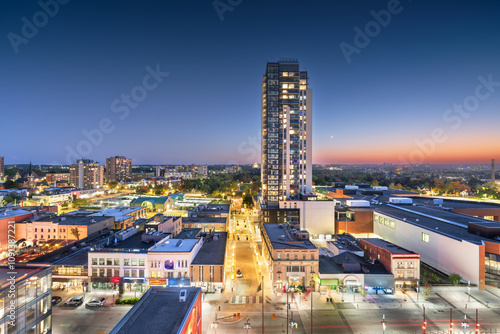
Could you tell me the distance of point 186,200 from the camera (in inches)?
4031

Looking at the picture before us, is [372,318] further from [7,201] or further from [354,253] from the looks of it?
[7,201]

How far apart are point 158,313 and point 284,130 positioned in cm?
6131

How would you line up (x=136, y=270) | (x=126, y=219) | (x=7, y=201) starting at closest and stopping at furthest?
1. (x=136, y=270)
2. (x=126, y=219)
3. (x=7, y=201)

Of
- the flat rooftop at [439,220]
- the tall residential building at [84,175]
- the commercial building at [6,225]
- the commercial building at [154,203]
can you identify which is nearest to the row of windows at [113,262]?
the commercial building at [6,225]

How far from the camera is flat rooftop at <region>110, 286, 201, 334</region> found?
1634cm

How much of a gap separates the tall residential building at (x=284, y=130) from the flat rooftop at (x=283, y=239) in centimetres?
2476

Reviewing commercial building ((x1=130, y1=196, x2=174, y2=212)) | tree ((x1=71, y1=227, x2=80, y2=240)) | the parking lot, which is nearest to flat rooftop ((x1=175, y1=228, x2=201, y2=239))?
the parking lot

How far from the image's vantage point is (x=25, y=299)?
61.3 ft

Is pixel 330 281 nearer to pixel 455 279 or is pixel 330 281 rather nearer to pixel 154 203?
pixel 455 279

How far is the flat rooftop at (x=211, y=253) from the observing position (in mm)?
33731

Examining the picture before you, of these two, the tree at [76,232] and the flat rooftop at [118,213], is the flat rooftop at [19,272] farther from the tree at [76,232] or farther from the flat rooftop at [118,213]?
the flat rooftop at [118,213]

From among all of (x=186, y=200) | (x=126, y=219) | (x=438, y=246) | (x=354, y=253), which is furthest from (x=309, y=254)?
(x=186, y=200)

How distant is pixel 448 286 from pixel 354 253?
12.5 m

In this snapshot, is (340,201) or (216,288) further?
(340,201)
